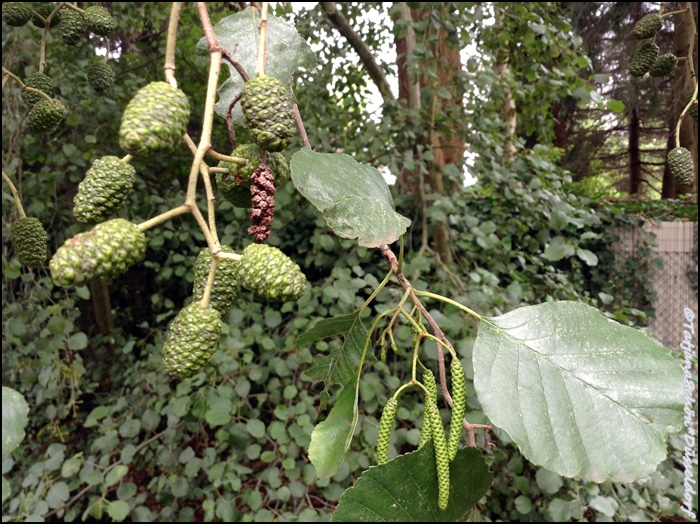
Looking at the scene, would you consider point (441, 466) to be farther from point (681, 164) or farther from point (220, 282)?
point (681, 164)

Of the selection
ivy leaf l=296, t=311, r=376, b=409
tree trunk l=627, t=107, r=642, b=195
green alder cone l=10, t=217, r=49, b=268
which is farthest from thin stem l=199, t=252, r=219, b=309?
tree trunk l=627, t=107, r=642, b=195

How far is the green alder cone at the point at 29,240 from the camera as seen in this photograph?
0.94 meters

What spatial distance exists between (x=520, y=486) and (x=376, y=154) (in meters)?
1.91

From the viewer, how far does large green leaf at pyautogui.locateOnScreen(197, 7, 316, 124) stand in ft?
3.11

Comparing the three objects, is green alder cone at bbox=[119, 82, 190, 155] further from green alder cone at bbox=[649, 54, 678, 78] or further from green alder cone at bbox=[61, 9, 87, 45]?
green alder cone at bbox=[649, 54, 678, 78]

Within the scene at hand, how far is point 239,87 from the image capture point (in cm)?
98

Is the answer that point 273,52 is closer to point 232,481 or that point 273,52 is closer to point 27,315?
point 232,481

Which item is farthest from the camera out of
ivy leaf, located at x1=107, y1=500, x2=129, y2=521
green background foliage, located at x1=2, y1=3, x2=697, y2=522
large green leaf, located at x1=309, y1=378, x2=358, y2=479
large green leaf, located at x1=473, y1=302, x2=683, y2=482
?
green background foliage, located at x1=2, y1=3, x2=697, y2=522

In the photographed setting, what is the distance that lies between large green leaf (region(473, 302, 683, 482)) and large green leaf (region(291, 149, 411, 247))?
216mm

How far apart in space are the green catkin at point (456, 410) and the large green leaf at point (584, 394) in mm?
38

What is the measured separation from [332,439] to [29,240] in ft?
2.13

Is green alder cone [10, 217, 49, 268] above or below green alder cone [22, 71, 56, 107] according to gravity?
below

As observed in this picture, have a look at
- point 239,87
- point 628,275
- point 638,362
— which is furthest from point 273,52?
point 628,275

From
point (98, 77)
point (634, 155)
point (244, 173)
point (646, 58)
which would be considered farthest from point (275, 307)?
point (634, 155)
